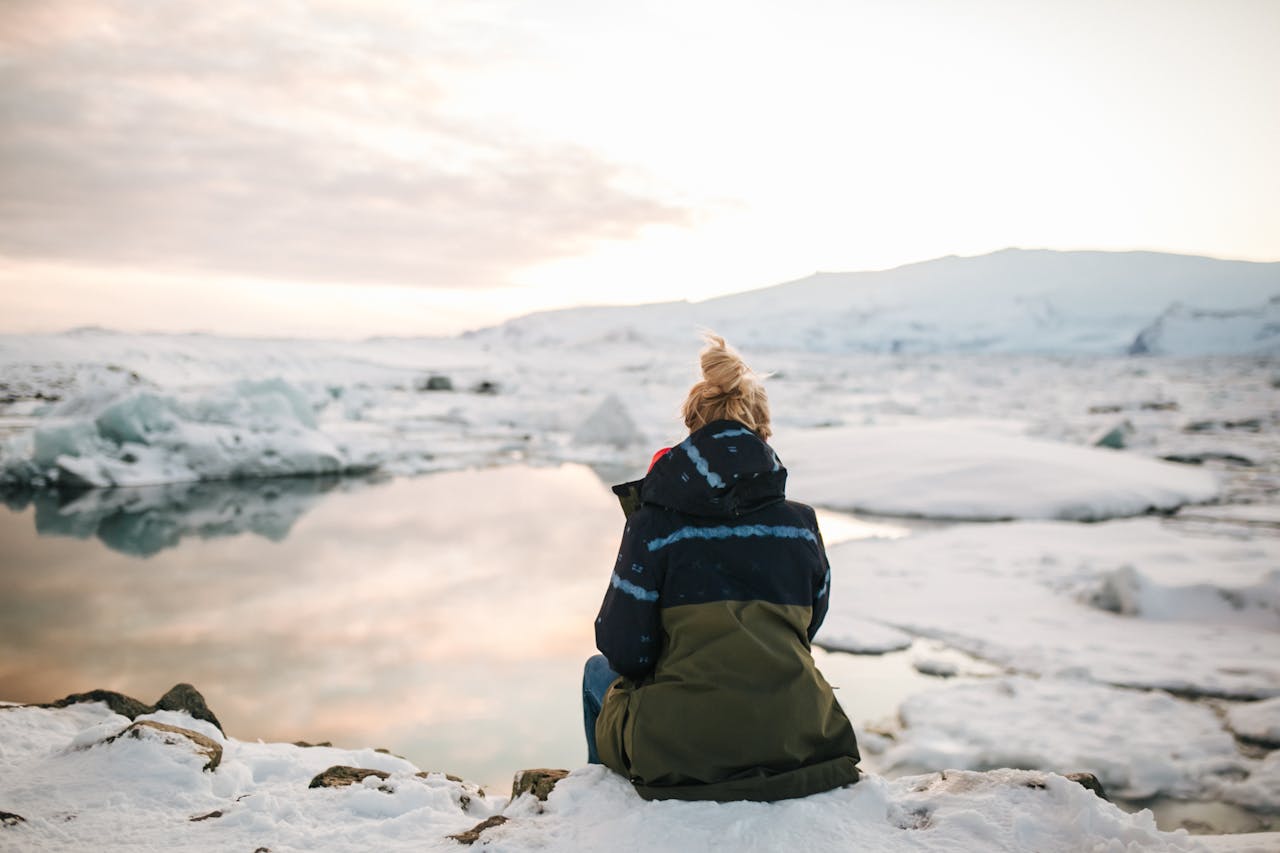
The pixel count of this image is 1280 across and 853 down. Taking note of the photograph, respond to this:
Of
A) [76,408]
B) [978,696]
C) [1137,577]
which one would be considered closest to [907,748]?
[978,696]

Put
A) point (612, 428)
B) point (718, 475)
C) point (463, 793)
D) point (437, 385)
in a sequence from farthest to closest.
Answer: point (437, 385) < point (612, 428) < point (463, 793) < point (718, 475)

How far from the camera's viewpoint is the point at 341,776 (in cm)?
233

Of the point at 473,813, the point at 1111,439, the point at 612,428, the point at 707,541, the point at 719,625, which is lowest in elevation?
the point at 473,813

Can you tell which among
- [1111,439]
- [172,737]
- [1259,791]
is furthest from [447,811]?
[1111,439]

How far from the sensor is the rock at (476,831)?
185 cm

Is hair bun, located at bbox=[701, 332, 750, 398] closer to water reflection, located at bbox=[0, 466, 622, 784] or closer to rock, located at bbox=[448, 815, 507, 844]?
rock, located at bbox=[448, 815, 507, 844]

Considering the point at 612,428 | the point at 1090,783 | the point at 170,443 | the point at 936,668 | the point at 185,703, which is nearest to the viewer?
the point at 1090,783

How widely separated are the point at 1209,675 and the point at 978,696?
1.19 metres

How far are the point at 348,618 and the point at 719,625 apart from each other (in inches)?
175

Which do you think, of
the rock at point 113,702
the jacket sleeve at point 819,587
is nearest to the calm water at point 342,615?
the rock at point 113,702

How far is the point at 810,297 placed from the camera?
320ft

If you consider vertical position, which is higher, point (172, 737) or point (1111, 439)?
point (1111, 439)

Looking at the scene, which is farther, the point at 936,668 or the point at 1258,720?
the point at 936,668

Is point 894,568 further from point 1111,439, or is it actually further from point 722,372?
point 1111,439
